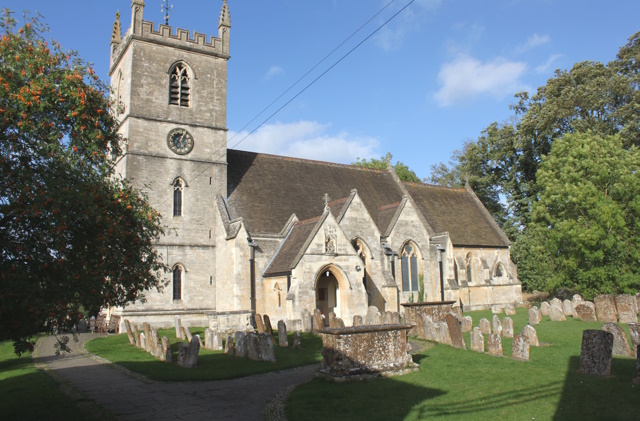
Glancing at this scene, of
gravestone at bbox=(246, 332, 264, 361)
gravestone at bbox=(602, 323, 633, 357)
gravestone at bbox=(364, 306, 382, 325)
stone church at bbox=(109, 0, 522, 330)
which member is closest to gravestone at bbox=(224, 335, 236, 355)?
gravestone at bbox=(246, 332, 264, 361)

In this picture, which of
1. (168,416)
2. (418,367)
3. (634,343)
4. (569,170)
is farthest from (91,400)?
(569,170)

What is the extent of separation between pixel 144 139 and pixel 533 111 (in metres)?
34.3

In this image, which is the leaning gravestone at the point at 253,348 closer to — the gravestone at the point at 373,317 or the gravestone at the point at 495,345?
the gravestone at the point at 373,317

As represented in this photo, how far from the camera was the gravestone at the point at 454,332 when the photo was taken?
1670 centimetres

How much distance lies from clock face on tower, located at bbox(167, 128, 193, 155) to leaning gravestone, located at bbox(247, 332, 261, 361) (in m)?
14.6

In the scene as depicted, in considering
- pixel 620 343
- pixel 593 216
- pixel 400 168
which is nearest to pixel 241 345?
pixel 620 343

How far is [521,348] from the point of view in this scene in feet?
45.1

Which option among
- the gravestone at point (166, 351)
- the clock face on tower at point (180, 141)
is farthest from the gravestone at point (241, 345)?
the clock face on tower at point (180, 141)

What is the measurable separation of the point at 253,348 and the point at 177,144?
15298 mm

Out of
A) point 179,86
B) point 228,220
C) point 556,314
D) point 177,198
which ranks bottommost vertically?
point 556,314

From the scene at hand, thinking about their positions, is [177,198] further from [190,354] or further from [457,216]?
[457,216]

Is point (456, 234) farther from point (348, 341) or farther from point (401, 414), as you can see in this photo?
point (401, 414)

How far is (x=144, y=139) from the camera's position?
88.6 ft

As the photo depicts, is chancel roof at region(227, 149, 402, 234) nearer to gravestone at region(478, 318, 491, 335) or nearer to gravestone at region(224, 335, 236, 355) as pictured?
gravestone at region(224, 335, 236, 355)
